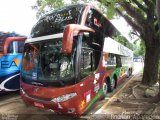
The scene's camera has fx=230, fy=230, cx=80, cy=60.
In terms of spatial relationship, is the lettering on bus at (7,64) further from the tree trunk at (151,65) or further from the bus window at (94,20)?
the tree trunk at (151,65)

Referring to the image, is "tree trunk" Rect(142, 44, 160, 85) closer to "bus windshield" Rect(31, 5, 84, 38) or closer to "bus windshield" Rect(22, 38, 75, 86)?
"bus windshield" Rect(31, 5, 84, 38)

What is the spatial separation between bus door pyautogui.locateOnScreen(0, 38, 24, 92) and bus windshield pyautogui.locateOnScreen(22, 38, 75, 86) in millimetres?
2745

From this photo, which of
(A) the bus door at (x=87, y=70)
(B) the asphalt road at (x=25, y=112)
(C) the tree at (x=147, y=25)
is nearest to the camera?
(A) the bus door at (x=87, y=70)

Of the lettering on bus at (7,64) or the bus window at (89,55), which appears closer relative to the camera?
the bus window at (89,55)

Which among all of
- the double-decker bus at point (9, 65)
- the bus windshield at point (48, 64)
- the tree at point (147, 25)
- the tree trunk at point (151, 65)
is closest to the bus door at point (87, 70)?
the bus windshield at point (48, 64)

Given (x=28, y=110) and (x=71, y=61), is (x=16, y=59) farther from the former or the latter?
(x=71, y=61)

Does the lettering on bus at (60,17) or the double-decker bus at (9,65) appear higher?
→ the lettering on bus at (60,17)

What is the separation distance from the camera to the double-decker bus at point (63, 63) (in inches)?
245

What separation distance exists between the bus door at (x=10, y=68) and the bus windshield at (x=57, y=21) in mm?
2815

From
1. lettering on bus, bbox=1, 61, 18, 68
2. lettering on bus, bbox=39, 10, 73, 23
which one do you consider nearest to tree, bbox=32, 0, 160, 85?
lettering on bus, bbox=1, 61, 18, 68

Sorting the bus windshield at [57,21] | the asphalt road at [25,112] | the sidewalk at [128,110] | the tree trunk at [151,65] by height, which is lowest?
the asphalt road at [25,112]

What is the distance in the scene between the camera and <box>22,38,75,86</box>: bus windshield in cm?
630

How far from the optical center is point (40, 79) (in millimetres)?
6621

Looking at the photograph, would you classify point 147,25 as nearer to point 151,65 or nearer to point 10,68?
point 151,65
